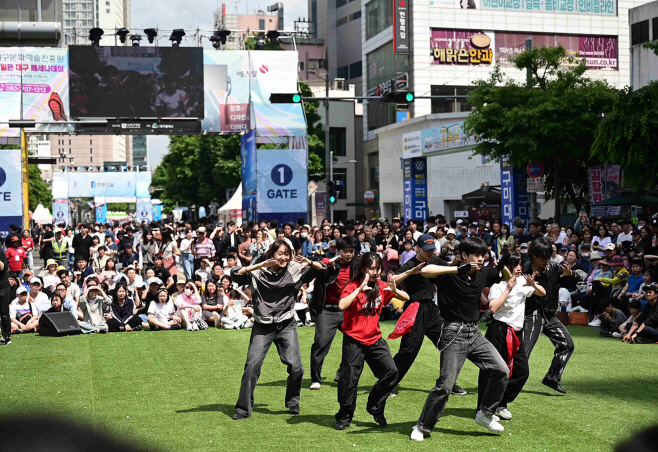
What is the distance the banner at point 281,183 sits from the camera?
96.8 feet

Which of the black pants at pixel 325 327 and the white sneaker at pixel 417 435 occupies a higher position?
the black pants at pixel 325 327

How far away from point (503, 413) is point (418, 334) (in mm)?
1179

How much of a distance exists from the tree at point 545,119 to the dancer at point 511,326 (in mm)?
17020

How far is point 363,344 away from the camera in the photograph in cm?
729

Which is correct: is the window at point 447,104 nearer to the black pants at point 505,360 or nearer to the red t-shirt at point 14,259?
the red t-shirt at point 14,259

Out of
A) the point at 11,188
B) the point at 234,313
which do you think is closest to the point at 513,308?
the point at 234,313

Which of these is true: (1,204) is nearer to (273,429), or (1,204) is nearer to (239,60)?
(239,60)

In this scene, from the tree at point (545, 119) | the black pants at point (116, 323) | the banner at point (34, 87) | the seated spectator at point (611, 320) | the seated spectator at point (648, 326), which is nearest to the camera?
the seated spectator at point (648, 326)

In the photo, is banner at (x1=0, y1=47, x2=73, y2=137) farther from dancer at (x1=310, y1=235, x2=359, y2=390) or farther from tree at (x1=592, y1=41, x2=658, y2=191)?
dancer at (x1=310, y1=235, x2=359, y2=390)

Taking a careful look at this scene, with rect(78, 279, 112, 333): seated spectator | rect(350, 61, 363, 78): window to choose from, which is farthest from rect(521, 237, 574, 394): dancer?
rect(350, 61, 363, 78): window

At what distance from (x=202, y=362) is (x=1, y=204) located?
775 inches

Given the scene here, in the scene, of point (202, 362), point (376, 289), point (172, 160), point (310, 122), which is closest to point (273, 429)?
point (376, 289)

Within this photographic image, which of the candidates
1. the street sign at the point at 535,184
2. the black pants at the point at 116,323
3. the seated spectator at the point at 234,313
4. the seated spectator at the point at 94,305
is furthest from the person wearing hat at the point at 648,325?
the street sign at the point at 535,184

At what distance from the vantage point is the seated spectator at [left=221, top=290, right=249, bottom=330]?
1658cm
